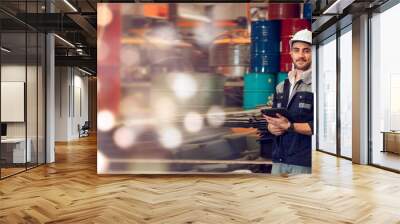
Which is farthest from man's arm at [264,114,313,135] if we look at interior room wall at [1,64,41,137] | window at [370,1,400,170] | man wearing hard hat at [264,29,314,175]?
interior room wall at [1,64,41,137]

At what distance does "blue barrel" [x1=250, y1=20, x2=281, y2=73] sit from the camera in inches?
247

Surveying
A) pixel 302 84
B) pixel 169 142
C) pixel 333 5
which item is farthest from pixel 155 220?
pixel 333 5

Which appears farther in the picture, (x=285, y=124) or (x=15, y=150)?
(x=15, y=150)

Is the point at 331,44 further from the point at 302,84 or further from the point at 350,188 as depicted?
the point at 350,188

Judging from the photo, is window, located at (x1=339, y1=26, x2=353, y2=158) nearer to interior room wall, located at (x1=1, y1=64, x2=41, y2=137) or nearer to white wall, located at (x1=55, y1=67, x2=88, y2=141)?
interior room wall, located at (x1=1, y1=64, x2=41, y2=137)

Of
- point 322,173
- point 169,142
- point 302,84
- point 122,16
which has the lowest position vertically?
point 322,173

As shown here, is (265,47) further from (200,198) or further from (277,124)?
(200,198)

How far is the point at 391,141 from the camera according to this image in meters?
7.39

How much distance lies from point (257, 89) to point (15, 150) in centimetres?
448

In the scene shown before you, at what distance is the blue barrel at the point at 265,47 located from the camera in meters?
6.29

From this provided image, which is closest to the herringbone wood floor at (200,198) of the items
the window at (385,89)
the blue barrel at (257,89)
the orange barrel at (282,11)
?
the window at (385,89)

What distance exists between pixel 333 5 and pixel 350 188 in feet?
10.2

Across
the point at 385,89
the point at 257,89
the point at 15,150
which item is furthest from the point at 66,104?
the point at 385,89

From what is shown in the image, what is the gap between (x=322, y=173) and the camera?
6809mm
